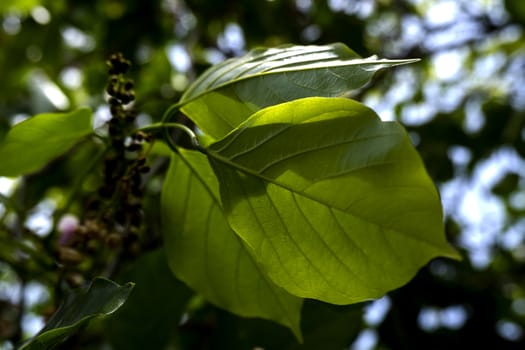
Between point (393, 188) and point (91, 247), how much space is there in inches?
15.5

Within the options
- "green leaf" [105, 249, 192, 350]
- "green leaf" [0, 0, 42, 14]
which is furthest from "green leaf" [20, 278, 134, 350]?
"green leaf" [0, 0, 42, 14]

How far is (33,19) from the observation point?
5.67ft

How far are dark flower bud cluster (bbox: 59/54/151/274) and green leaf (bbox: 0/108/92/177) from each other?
4 cm

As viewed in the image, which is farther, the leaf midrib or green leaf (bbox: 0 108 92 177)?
green leaf (bbox: 0 108 92 177)

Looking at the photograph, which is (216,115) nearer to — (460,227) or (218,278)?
(218,278)

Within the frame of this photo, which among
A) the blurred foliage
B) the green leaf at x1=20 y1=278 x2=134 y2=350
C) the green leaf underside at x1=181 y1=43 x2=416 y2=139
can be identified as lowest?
the blurred foliage

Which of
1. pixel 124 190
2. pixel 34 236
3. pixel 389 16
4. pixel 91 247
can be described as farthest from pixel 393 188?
pixel 389 16

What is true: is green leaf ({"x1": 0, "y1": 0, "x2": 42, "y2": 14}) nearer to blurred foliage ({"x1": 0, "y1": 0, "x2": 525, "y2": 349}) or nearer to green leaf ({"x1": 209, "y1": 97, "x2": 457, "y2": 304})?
blurred foliage ({"x1": 0, "y1": 0, "x2": 525, "y2": 349})

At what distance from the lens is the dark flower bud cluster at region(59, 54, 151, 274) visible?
0.64 m

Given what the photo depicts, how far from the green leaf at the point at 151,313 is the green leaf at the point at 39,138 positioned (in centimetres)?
20

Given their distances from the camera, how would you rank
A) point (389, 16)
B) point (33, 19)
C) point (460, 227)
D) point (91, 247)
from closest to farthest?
1. point (91, 247)
2. point (33, 19)
3. point (460, 227)
4. point (389, 16)

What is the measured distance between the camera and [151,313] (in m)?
0.81

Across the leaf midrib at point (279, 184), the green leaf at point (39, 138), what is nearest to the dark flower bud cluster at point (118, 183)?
the green leaf at point (39, 138)

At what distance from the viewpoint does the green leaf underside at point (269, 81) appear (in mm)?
510
